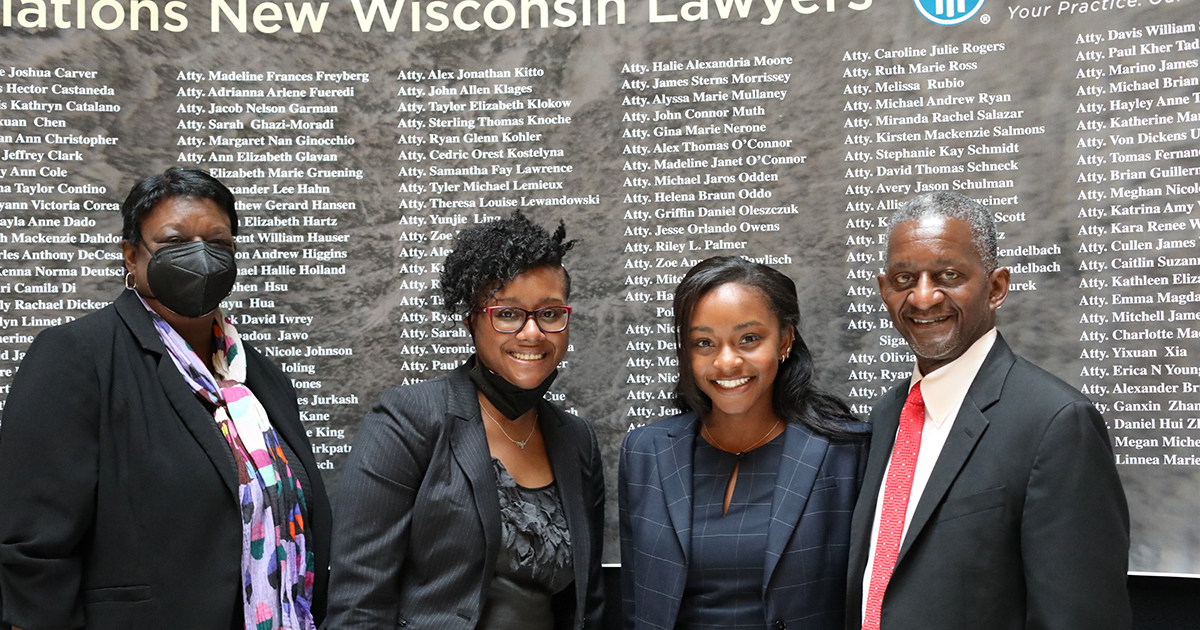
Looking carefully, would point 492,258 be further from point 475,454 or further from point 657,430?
point 657,430

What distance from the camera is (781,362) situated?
7.09ft

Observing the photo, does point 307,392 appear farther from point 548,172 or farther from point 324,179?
point 548,172

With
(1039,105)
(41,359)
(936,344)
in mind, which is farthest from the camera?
(1039,105)

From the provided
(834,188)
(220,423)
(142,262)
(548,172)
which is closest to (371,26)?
(548,172)

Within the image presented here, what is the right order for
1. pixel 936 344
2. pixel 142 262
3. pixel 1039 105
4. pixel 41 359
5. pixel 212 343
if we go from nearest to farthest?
pixel 936 344 < pixel 41 359 < pixel 142 262 < pixel 212 343 < pixel 1039 105

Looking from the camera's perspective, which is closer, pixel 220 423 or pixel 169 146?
pixel 220 423

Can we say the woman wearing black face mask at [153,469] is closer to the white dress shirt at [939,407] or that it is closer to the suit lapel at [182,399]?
the suit lapel at [182,399]

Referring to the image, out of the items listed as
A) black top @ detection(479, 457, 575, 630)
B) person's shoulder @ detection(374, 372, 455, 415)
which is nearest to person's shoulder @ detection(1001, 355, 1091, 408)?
black top @ detection(479, 457, 575, 630)

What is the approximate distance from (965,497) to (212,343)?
1968 millimetres

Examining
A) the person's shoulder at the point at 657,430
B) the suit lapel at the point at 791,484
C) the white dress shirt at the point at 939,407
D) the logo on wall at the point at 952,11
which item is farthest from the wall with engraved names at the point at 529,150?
the white dress shirt at the point at 939,407

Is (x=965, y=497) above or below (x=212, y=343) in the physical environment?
below

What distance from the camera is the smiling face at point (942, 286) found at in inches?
69.2

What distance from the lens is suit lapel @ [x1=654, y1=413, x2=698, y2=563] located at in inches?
77.2

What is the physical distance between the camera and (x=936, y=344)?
179 cm
